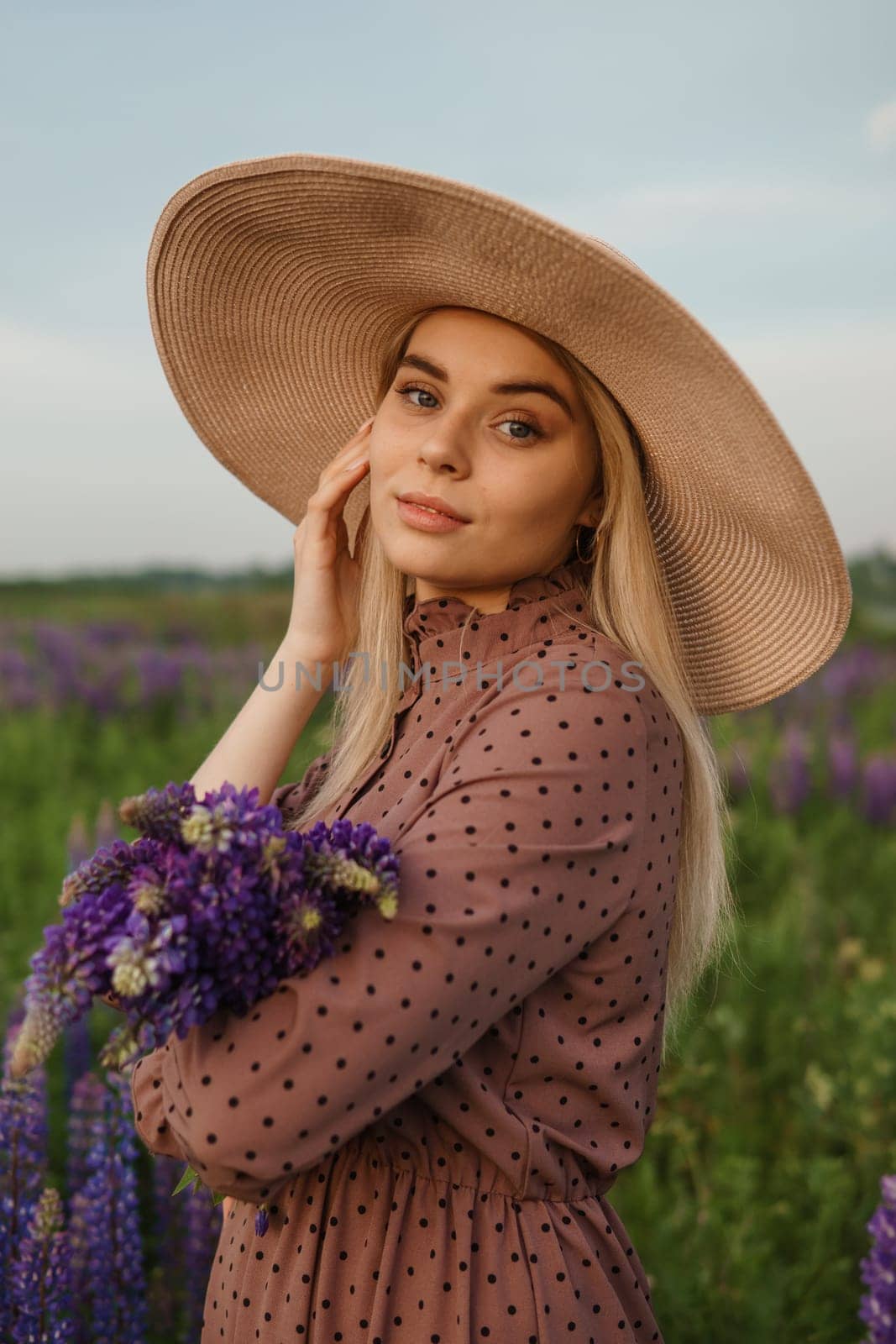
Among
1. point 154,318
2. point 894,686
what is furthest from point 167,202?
point 894,686

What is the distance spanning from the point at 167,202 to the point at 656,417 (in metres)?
0.90

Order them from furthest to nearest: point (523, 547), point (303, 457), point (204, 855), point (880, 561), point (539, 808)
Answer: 1. point (880, 561)
2. point (303, 457)
3. point (523, 547)
4. point (539, 808)
5. point (204, 855)

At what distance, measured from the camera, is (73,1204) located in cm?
242

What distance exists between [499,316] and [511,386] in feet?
0.41

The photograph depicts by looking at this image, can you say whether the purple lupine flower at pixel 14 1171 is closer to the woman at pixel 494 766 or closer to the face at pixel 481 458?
the woman at pixel 494 766

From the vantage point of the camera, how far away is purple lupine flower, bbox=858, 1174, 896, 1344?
2.26 meters

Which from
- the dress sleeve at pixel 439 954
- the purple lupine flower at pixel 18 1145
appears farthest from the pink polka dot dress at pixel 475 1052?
the purple lupine flower at pixel 18 1145

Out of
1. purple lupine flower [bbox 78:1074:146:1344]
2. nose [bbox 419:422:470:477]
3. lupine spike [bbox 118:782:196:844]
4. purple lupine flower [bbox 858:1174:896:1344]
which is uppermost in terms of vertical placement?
nose [bbox 419:422:470:477]

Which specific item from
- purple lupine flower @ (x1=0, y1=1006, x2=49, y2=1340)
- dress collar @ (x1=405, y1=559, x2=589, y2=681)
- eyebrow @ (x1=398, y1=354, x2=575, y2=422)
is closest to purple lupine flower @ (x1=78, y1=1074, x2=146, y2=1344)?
purple lupine flower @ (x1=0, y1=1006, x2=49, y2=1340)

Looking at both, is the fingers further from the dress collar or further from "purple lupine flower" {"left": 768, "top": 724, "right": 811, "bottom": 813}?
"purple lupine flower" {"left": 768, "top": 724, "right": 811, "bottom": 813}

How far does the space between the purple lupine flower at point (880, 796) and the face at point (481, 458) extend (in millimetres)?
4890

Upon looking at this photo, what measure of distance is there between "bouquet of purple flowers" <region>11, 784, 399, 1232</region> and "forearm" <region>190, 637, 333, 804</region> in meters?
0.79

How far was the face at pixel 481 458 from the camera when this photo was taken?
1.76m

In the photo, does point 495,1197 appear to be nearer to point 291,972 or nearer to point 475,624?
point 291,972
